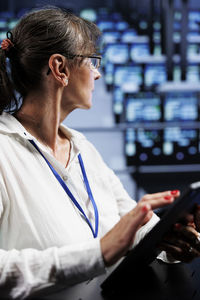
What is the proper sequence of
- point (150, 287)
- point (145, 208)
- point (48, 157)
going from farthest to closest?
point (48, 157) → point (150, 287) → point (145, 208)

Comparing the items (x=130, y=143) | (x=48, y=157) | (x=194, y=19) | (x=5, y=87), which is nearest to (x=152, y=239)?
(x=48, y=157)

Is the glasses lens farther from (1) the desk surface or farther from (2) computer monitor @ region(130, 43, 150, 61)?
(2) computer monitor @ region(130, 43, 150, 61)

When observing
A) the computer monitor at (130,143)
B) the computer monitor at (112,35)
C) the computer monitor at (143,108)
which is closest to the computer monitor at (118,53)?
the computer monitor at (112,35)

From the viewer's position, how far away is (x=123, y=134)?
3891mm

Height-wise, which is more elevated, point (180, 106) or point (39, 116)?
point (39, 116)

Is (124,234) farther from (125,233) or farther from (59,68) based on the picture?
(59,68)

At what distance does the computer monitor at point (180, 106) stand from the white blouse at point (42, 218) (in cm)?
275

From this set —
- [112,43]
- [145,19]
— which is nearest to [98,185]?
[112,43]

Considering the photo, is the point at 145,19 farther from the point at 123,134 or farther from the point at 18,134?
the point at 18,134

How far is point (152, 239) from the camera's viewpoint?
88 cm

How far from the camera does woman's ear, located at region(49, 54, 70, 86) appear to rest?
1.19 metres

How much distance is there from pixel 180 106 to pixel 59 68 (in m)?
2.92

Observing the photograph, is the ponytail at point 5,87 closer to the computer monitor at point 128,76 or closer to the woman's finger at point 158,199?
the woman's finger at point 158,199

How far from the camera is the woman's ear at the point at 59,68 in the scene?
1.19 metres
